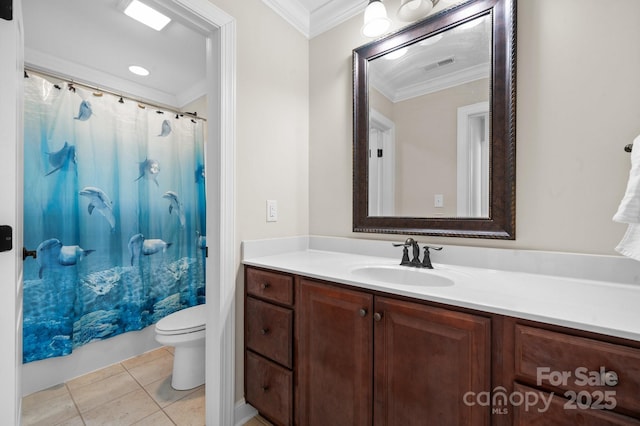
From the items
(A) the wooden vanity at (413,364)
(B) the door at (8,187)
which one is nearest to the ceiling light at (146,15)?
(B) the door at (8,187)

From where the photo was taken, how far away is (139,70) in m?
2.30

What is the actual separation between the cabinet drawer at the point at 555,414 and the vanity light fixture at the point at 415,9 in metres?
1.62

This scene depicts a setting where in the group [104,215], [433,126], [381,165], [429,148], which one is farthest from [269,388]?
→ [104,215]

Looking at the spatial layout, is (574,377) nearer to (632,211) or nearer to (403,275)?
(632,211)

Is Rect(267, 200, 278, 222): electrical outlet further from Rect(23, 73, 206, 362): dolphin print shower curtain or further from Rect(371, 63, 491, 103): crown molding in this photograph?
Rect(23, 73, 206, 362): dolphin print shower curtain

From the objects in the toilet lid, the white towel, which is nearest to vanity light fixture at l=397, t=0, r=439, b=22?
the white towel

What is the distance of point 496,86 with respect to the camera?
3.98 feet

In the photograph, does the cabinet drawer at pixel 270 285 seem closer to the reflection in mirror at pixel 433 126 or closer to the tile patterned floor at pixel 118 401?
the reflection in mirror at pixel 433 126

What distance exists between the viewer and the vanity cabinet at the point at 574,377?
60 centimetres

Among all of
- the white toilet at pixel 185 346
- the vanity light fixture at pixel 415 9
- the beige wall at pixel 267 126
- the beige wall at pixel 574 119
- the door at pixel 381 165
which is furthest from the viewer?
the white toilet at pixel 185 346

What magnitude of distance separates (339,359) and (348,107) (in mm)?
1425

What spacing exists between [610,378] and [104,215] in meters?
2.69

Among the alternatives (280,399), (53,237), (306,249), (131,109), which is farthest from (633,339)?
(131,109)

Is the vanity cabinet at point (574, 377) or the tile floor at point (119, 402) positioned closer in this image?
the vanity cabinet at point (574, 377)
